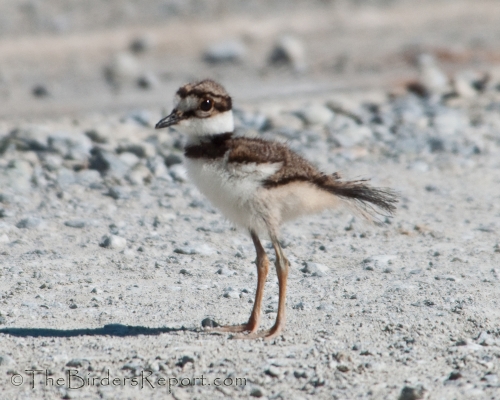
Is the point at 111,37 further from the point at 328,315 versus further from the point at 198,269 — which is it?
the point at 328,315

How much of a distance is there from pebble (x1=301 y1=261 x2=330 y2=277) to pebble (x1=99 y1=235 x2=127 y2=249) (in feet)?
4.42

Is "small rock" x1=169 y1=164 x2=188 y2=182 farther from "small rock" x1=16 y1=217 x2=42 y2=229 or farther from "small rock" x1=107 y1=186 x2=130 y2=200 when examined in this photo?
"small rock" x1=16 y1=217 x2=42 y2=229

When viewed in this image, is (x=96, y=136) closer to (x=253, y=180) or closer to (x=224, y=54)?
(x=253, y=180)

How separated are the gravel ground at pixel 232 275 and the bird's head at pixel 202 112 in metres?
1.03

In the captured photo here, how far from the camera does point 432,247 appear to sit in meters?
6.36

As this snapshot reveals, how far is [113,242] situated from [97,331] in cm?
149

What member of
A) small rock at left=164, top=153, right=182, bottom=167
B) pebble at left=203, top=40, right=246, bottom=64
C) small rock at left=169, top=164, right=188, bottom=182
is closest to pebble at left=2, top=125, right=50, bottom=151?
small rock at left=164, top=153, right=182, bottom=167

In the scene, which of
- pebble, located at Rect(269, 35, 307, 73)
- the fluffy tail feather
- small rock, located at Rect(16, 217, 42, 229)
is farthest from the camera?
pebble, located at Rect(269, 35, 307, 73)

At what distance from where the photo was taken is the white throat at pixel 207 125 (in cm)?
489

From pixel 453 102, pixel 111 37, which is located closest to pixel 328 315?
pixel 453 102

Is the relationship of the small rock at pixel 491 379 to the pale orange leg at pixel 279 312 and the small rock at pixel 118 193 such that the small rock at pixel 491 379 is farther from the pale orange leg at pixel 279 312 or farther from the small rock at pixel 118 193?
the small rock at pixel 118 193

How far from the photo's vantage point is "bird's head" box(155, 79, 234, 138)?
193 inches

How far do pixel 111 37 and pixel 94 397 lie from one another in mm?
13318

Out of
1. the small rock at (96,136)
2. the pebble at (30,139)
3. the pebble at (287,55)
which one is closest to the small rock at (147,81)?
the pebble at (287,55)
